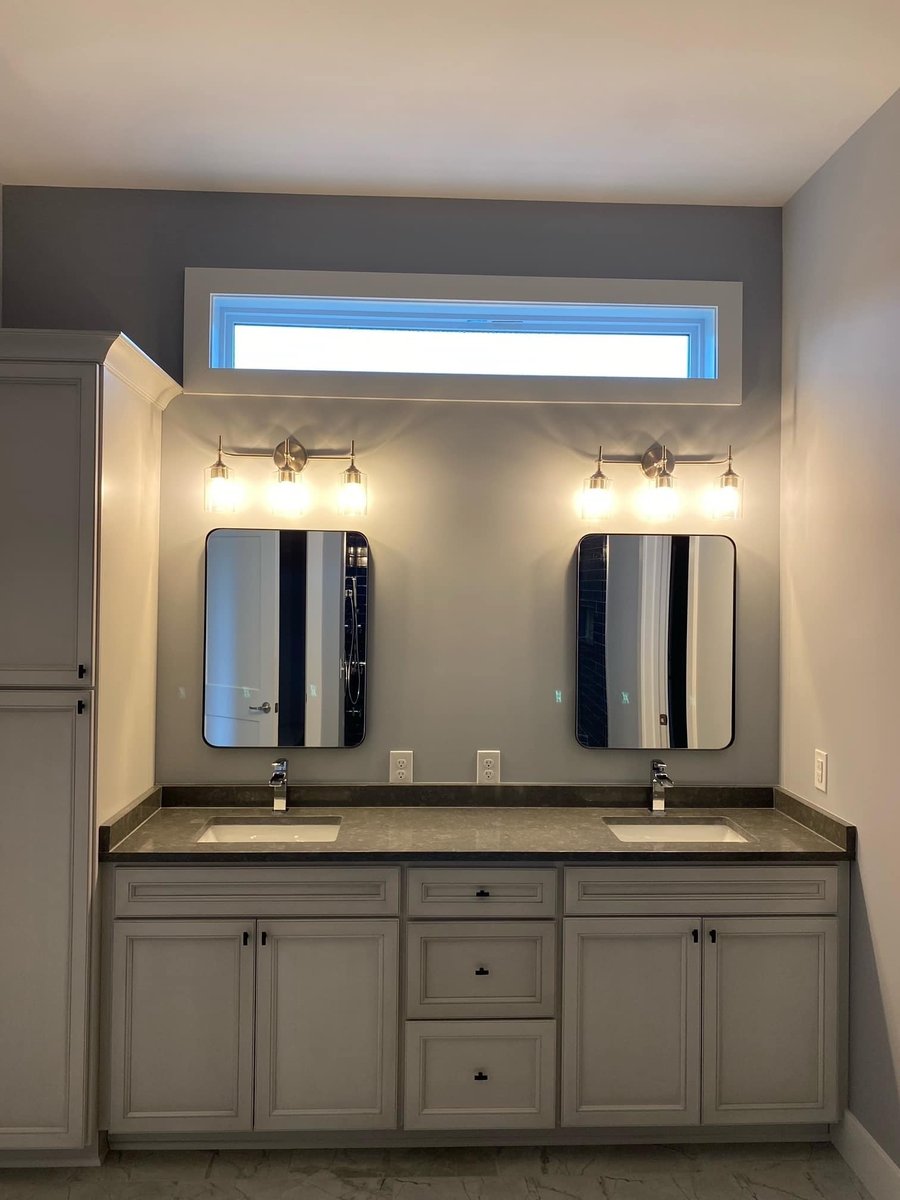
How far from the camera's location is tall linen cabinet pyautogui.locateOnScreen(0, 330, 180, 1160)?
2.29 m

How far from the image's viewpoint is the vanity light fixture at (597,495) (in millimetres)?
2826

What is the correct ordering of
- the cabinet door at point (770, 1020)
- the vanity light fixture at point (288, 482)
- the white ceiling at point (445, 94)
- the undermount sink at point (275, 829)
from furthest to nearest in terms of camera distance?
the vanity light fixture at point (288, 482), the undermount sink at point (275, 829), the cabinet door at point (770, 1020), the white ceiling at point (445, 94)

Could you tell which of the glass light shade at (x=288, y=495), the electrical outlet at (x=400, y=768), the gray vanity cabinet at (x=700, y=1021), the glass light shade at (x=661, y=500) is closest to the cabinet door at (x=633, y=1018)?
the gray vanity cabinet at (x=700, y=1021)

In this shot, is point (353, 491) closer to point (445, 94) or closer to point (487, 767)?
point (487, 767)

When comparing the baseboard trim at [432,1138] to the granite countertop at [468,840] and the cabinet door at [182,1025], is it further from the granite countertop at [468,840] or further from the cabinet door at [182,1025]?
the granite countertop at [468,840]

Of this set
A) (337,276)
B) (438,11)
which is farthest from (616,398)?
(438,11)

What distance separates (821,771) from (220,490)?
210 cm

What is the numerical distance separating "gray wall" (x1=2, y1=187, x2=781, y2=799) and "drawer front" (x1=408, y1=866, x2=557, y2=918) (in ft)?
1.71

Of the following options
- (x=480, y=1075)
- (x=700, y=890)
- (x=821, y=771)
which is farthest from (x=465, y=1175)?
(x=821, y=771)

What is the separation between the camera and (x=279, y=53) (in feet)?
6.96

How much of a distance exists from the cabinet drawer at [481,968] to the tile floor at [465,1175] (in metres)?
0.41

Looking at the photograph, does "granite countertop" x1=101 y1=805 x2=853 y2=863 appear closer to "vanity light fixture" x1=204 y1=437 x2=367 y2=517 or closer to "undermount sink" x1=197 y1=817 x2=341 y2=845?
"undermount sink" x1=197 y1=817 x2=341 y2=845

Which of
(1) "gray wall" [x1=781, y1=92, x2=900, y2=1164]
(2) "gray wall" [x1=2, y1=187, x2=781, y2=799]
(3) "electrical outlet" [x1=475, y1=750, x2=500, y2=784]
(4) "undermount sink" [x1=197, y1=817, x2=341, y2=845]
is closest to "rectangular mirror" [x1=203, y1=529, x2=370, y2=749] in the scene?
(2) "gray wall" [x1=2, y1=187, x2=781, y2=799]

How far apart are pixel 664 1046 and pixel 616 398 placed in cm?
200
